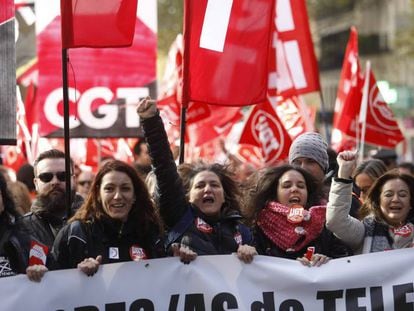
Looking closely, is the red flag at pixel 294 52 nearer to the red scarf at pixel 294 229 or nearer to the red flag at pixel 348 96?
the red flag at pixel 348 96

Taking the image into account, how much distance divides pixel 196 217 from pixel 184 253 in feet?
1.08

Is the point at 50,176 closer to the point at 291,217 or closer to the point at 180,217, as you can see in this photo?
the point at 180,217

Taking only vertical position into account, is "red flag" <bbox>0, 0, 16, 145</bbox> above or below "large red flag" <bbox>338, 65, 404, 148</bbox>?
above

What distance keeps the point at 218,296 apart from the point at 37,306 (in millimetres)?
894

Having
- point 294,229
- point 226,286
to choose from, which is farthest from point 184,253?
point 294,229

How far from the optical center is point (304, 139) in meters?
7.98

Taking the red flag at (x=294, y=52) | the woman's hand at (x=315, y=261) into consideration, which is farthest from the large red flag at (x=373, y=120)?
the woman's hand at (x=315, y=261)

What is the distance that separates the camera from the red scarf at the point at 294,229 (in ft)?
22.7

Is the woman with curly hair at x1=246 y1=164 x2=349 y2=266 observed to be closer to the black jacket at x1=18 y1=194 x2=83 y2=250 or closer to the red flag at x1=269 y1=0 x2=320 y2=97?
the black jacket at x1=18 y1=194 x2=83 y2=250

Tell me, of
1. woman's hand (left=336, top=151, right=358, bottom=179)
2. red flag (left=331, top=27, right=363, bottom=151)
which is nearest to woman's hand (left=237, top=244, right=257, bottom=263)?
woman's hand (left=336, top=151, right=358, bottom=179)

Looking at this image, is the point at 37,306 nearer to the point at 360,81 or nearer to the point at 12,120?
the point at 12,120

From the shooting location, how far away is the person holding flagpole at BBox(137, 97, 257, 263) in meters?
6.74

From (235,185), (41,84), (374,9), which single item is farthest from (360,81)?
(374,9)

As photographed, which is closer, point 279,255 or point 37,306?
point 37,306
